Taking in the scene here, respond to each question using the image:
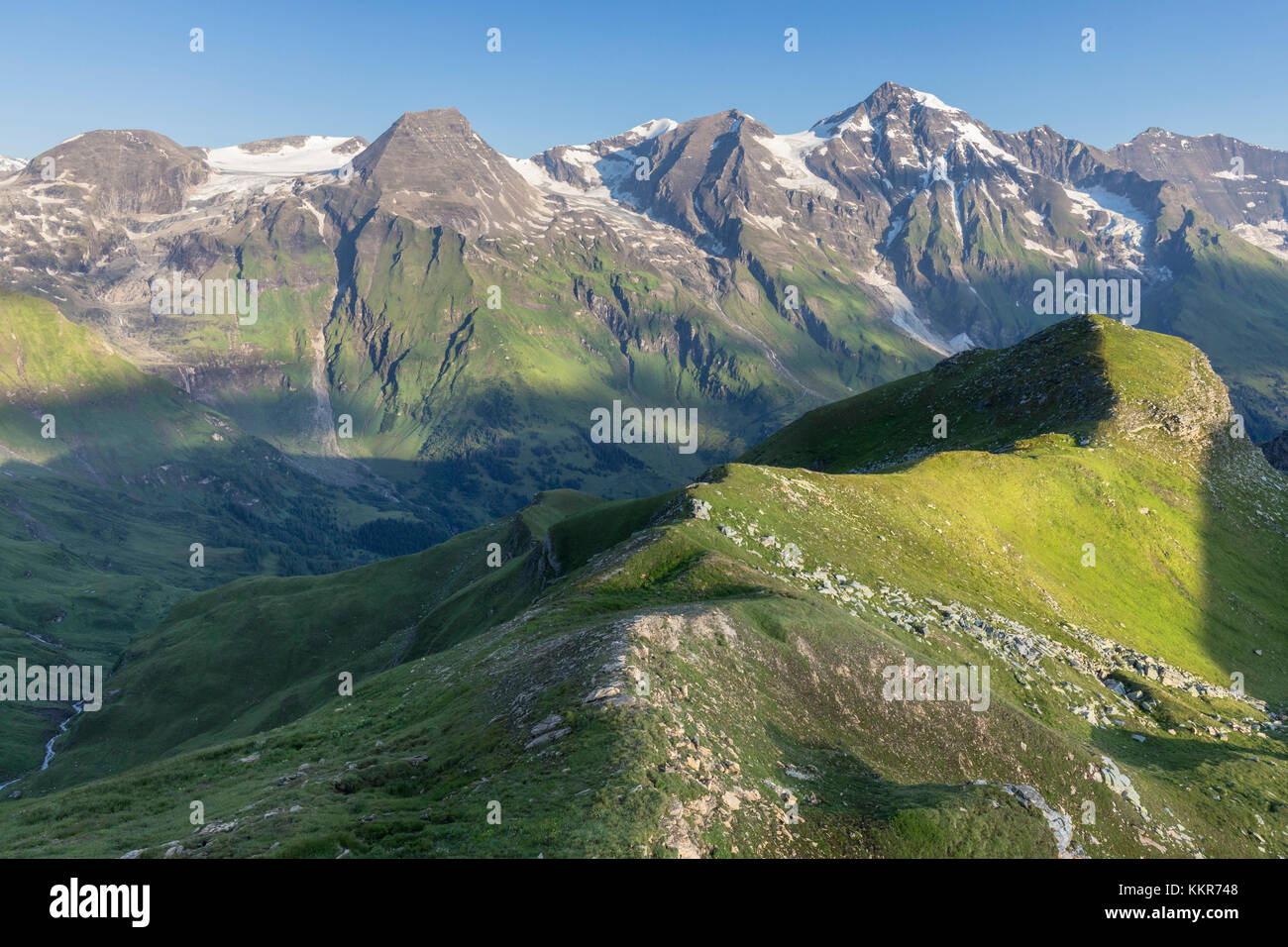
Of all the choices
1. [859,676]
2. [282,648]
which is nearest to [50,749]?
[282,648]

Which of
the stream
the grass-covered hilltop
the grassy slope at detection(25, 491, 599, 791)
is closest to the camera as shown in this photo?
the grass-covered hilltop

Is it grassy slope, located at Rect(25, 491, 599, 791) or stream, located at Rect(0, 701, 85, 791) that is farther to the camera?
stream, located at Rect(0, 701, 85, 791)

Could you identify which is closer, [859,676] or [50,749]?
[859,676]

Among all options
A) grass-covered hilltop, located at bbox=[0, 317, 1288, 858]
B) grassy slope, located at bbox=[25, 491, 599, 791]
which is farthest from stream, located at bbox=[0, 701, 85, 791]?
grass-covered hilltop, located at bbox=[0, 317, 1288, 858]

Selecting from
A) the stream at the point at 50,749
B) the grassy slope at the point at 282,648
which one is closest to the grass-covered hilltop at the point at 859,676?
the grassy slope at the point at 282,648

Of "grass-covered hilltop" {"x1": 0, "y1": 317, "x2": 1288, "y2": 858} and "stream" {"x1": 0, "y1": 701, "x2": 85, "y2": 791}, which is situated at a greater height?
"grass-covered hilltop" {"x1": 0, "y1": 317, "x2": 1288, "y2": 858}

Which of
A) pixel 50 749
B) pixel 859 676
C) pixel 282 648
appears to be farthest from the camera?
pixel 50 749

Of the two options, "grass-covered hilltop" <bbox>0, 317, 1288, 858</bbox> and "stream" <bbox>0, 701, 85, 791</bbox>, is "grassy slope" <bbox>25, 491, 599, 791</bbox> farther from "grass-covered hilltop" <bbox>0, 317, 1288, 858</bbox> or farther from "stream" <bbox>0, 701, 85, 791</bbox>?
"stream" <bbox>0, 701, 85, 791</bbox>

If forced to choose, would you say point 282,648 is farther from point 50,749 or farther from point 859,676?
point 859,676
